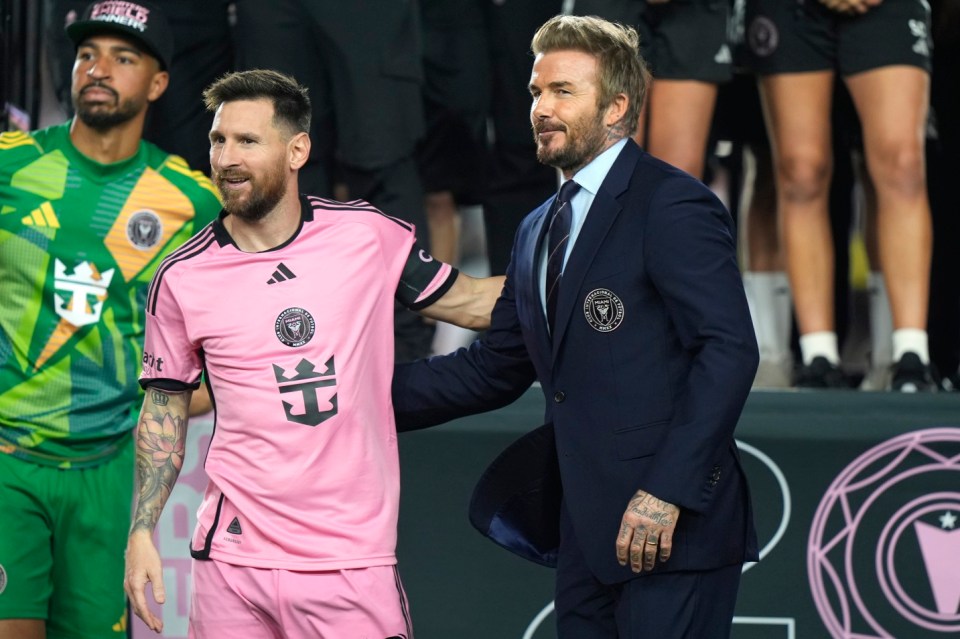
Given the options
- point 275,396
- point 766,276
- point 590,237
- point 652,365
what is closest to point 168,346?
point 275,396

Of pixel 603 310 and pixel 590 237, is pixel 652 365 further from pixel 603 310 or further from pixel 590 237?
pixel 590 237

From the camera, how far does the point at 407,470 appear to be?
14.8ft

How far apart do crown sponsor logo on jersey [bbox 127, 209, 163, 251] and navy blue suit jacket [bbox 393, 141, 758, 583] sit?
4.69ft

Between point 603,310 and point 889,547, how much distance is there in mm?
1823

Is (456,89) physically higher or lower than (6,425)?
higher

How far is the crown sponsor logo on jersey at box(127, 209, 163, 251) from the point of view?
407 centimetres

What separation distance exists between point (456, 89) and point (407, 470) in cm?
149

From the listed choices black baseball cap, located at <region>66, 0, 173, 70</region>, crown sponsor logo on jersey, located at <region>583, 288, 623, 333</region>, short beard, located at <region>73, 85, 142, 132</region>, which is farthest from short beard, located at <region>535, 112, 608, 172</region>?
black baseball cap, located at <region>66, 0, 173, 70</region>

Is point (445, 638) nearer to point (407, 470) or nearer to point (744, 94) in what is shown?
point (407, 470)

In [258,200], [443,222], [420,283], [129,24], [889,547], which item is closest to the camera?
[258,200]

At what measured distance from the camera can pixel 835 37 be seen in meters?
4.61

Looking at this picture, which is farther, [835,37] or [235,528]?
[835,37]

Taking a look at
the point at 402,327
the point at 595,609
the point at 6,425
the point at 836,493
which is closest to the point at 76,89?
the point at 6,425

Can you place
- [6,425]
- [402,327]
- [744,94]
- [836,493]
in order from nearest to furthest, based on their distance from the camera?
1. [6,425]
2. [836,493]
3. [402,327]
4. [744,94]
